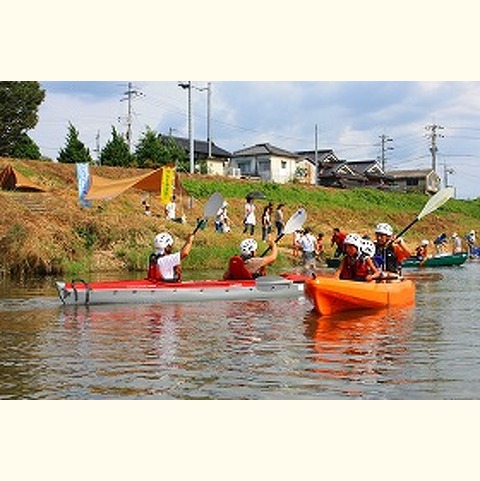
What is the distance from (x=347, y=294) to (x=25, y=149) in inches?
869

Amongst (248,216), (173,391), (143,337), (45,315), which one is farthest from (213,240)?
(173,391)

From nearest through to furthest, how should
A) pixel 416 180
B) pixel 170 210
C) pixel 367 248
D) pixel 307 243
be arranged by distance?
pixel 367 248 < pixel 307 243 < pixel 170 210 < pixel 416 180

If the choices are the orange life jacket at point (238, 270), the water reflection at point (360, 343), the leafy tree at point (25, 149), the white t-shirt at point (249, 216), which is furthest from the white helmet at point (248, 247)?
the leafy tree at point (25, 149)

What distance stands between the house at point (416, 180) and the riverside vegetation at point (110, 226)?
8743 millimetres

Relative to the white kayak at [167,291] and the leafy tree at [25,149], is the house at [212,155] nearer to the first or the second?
the leafy tree at [25,149]

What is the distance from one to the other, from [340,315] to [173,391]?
165 inches

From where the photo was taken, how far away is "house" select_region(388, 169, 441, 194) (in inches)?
1546

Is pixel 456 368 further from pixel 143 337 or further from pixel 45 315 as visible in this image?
pixel 45 315

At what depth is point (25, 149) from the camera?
94.4ft

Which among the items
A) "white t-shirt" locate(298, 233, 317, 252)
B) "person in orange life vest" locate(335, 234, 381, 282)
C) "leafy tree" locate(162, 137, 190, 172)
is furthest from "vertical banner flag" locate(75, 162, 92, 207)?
"leafy tree" locate(162, 137, 190, 172)

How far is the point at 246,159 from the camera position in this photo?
43594 millimetres

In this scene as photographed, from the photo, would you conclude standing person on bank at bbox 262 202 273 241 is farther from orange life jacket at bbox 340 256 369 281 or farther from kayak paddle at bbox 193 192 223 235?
orange life jacket at bbox 340 256 369 281

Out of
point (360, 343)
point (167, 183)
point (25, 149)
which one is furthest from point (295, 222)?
point (25, 149)

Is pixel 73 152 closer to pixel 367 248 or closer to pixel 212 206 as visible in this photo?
pixel 212 206
